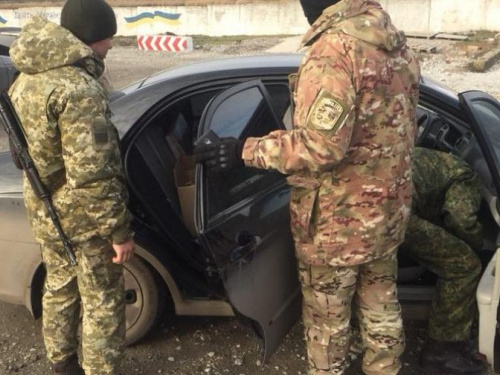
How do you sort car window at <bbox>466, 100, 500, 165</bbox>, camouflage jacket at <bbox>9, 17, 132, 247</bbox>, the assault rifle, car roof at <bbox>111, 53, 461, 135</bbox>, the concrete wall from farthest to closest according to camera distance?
the concrete wall
car roof at <bbox>111, 53, 461, 135</bbox>
car window at <bbox>466, 100, 500, 165</bbox>
the assault rifle
camouflage jacket at <bbox>9, 17, 132, 247</bbox>

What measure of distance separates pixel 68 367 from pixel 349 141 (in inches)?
66.4

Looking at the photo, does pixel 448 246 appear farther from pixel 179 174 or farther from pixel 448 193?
pixel 179 174

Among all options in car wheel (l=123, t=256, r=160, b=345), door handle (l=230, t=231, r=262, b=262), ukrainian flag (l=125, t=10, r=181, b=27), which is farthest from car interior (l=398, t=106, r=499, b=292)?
ukrainian flag (l=125, t=10, r=181, b=27)

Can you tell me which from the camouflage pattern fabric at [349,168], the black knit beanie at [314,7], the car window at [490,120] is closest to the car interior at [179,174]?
the car window at [490,120]

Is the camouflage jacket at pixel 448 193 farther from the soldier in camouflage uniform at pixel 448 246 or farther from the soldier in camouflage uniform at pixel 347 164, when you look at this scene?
the soldier in camouflage uniform at pixel 347 164

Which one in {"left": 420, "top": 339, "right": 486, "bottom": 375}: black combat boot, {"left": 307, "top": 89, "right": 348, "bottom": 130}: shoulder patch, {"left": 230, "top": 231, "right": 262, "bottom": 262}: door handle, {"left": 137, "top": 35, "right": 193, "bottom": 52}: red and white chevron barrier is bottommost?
{"left": 137, "top": 35, "right": 193, "bottom": 52}: red and white chevron barrier

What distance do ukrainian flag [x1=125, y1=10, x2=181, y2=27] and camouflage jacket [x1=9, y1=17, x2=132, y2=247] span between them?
21.3 meters

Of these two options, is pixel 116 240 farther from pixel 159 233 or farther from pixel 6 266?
pixel 6 266

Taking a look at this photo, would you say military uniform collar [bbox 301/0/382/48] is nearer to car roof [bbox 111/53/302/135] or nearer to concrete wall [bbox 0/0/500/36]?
car roof [bbox 111/53/302/135]

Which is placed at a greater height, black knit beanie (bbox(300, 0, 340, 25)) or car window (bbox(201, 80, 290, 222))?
black knit beanie (bbox(300, 0, 340, 25))

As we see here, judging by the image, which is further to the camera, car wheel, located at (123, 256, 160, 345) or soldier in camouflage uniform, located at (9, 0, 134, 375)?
car wheel, located at (123, 256, 160, 345)

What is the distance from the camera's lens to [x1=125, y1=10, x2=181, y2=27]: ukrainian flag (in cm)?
2261

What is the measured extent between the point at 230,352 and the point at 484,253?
4.62 feet

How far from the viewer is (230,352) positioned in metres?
3.13
